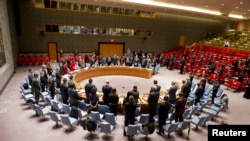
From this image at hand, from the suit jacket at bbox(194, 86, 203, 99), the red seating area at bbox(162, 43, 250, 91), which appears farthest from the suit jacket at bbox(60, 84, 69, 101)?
the red seating area at bbox(162, 43, 250, 91)

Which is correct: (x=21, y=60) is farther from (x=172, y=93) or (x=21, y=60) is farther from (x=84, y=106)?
(x=172, y=93)

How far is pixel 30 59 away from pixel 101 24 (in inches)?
282

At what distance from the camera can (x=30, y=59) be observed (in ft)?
53.3

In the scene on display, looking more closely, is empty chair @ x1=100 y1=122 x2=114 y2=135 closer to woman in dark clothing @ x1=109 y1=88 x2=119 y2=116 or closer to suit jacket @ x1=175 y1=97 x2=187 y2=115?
woman in dark clothing @ x1=109 y1=88 x2=119 y2=116

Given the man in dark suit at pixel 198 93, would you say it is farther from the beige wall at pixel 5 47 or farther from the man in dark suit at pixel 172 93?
the beige wall at pixel 5 47

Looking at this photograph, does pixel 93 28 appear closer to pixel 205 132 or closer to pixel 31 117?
pixel 31 117

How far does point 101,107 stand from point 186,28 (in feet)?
63.7

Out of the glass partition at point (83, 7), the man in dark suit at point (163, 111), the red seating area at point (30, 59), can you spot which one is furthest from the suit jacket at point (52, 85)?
the glass partition at point (83, 7)

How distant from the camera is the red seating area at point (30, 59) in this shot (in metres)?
15.8

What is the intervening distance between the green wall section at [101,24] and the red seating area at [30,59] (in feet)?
3.01

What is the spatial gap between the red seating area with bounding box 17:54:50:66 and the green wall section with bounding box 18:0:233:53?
0.92 meters

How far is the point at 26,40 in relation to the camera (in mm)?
16844

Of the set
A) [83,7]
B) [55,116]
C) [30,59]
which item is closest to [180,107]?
[55,116]

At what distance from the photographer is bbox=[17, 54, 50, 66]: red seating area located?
52.0ft
